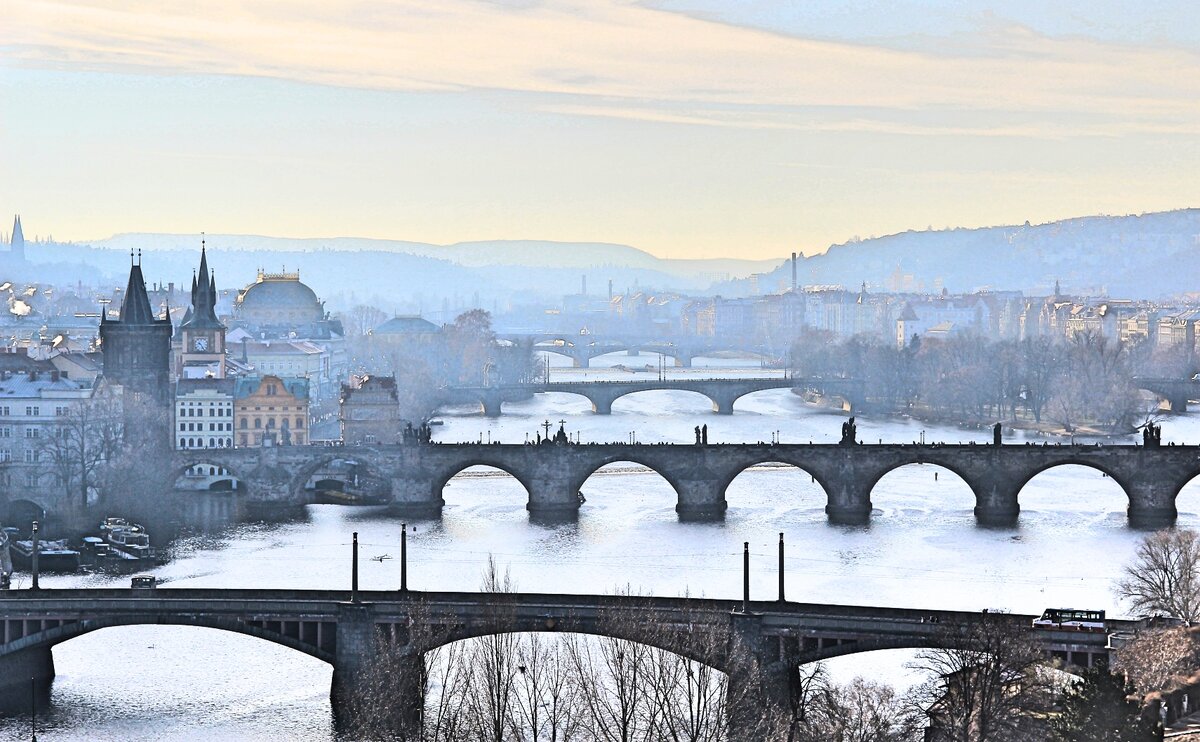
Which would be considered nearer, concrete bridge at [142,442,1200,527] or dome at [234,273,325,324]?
concrete bridge at [142,442,1200,527]

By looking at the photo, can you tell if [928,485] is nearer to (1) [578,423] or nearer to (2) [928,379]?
(1) [578,423]

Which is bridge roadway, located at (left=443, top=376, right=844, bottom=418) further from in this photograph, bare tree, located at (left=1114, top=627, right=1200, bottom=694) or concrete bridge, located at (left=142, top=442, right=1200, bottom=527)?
bare tree, located at (left=1114, top=627, right=1200, bottom=694)

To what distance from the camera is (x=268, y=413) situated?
6675cm

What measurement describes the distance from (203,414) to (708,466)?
58.0ft

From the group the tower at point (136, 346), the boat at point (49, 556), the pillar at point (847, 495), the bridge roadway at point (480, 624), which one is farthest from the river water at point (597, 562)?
the tower at point (136, 346)

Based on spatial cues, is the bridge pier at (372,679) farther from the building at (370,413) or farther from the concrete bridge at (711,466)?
the building at (370,413)

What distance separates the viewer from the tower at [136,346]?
60.5m

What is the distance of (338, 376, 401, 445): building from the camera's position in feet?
226

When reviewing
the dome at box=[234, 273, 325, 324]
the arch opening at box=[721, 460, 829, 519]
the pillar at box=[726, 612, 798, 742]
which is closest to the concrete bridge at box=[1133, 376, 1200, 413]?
the arch opening at box=[721, 460, 829, 519]

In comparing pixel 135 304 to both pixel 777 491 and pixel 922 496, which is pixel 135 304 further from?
pixel 922 496

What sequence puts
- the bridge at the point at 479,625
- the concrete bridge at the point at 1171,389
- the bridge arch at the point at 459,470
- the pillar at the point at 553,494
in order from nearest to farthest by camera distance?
the bridge at the point at 479,625 → the pillar at the point at 553,494 → the bridge arch at the point at 459,470 → the concrete bridge at the point at 1171,389

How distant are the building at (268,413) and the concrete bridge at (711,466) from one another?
7.17 metres

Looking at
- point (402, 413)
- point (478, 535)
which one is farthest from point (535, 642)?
point (402, 413)

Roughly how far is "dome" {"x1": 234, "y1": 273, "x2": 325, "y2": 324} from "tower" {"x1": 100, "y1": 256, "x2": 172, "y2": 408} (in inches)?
1848
